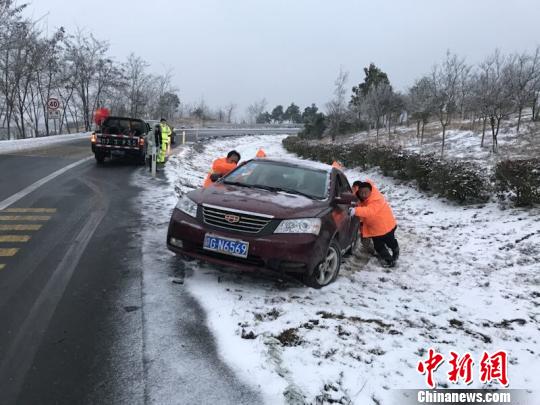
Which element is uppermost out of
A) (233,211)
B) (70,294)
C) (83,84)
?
(83,84)

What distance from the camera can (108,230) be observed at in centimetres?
683

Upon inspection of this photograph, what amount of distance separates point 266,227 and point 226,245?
1.51ft

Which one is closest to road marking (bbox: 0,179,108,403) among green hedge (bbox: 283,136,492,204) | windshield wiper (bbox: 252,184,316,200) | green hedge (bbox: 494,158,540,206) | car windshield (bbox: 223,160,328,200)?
car windshield (bbox: 223,160,328,200)

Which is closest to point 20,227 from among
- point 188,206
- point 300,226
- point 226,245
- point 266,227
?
point 188,206

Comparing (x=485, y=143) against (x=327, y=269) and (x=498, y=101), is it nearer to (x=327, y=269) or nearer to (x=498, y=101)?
(x=498, y=101)

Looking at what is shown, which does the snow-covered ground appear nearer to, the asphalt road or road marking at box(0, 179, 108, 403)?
the asphalt road

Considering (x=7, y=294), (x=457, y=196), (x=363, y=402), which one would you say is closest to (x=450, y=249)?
(x=457, y=196)

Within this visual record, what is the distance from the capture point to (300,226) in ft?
15.3

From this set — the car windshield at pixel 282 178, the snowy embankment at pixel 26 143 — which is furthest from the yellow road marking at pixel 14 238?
the snowy embankment at pixel 26 143

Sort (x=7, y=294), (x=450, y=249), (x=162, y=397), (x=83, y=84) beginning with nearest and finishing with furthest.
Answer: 1. (x=162, y=397)
2. (x=7, y=294)
3. (x=450, y=249)
4. (x=83, y=84)

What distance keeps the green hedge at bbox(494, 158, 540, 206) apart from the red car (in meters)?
5.10

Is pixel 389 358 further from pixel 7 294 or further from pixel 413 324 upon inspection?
pixel 7 294

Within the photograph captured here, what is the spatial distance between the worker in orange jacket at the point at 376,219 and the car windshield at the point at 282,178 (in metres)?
0.82

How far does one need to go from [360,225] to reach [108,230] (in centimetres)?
397
